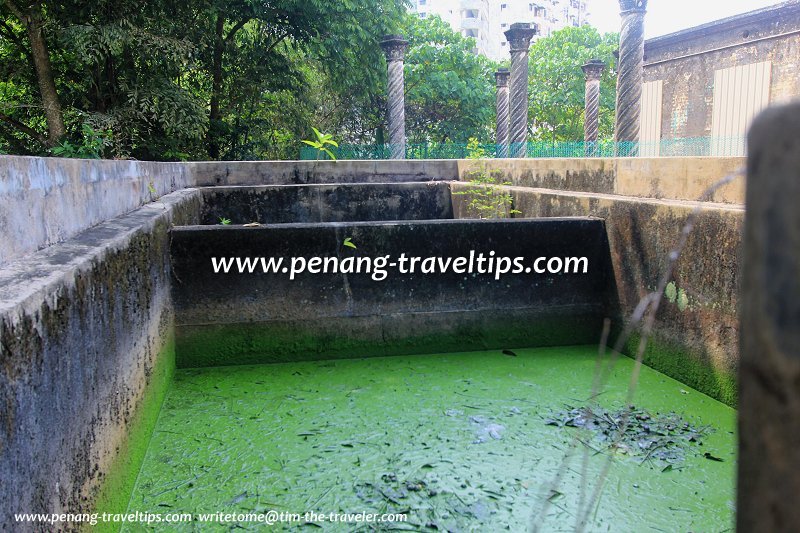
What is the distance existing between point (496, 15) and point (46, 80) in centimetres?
5490

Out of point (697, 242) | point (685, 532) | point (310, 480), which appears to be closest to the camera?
point (685, 532)

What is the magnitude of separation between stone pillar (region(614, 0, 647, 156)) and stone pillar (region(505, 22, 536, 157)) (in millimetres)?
3222

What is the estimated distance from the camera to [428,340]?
397cm

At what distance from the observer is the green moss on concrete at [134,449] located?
197 centimetres

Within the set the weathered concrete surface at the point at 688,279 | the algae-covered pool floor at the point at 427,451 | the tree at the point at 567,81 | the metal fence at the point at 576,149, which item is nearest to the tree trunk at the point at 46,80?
the metal fence at the point at 576,149

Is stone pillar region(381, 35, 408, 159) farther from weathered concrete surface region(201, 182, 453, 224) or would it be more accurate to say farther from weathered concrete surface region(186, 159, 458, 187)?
weathered concrete surface region(201, 182, 453, 224)

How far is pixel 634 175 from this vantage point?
4492mm

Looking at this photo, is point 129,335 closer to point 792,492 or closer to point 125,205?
point 125,205

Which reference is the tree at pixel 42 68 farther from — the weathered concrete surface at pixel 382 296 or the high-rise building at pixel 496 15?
the high-rise building at pixel 496 15

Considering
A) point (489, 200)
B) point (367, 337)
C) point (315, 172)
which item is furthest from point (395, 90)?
point (367, 337)

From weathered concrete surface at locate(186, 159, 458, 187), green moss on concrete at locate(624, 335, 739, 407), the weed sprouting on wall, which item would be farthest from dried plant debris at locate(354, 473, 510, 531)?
weathered concrete surface at locate(186, 159, 458, 187)

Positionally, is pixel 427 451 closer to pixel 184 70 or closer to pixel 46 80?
pixel 46 80

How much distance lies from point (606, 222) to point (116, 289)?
2946 millimetres

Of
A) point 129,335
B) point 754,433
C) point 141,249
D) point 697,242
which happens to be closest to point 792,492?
point 754,433
